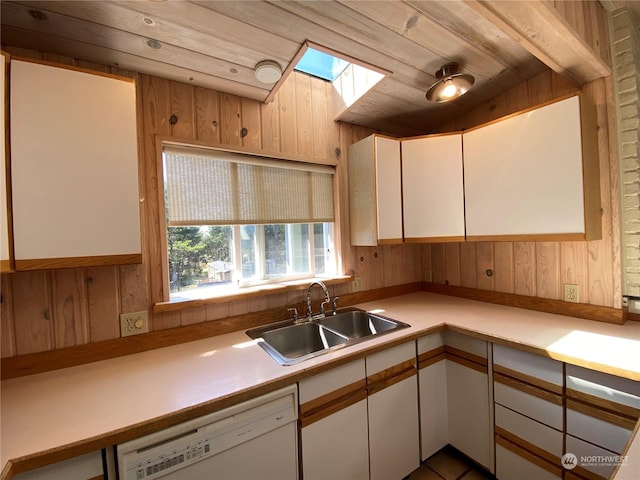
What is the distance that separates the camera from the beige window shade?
1.52m

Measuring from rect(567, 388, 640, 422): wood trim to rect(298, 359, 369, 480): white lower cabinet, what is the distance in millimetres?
917

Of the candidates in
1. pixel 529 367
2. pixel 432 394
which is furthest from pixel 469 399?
pixel 529 367

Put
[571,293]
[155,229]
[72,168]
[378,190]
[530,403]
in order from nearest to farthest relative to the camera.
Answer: [72,168]
[530,403]
[155,229]
[571,293]
[378,190]

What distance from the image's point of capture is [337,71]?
6.55 feet

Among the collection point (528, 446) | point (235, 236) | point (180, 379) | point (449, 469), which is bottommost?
point (449, 469)

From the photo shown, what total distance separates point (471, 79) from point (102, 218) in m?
1.94

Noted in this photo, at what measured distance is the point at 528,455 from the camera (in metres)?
1.35

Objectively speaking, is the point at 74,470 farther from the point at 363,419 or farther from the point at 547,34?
the point at 547,34

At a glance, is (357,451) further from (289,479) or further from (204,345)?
(204,345)

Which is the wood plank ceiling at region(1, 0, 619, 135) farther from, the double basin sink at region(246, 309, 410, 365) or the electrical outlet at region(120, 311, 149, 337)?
the double basin sink at region(246, 309, 410, 365)

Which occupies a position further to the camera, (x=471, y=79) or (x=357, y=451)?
(x=471, y=79)

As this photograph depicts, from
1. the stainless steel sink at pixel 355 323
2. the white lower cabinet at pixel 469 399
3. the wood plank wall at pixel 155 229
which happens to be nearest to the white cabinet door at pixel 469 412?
the white lower cabinet at pixel 469 399

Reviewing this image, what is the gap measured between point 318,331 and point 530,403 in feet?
3.78

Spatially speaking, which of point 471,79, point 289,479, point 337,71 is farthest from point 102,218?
point 471,79
